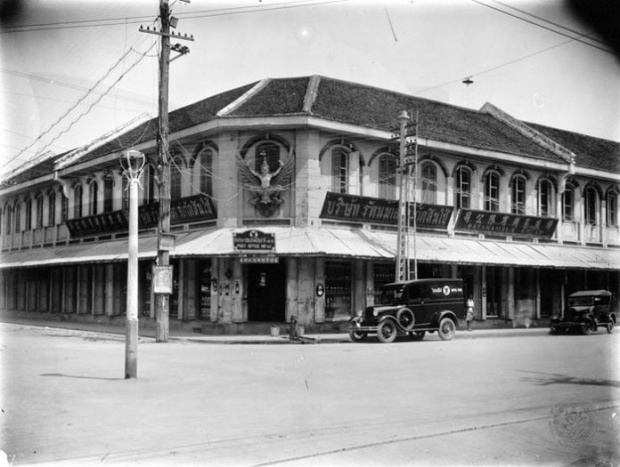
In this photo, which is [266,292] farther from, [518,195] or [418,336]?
[518,195]

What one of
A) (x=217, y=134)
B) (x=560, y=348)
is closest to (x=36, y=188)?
(x=217, y=134)

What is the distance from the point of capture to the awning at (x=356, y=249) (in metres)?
23.0

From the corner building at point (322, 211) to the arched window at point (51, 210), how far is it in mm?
129

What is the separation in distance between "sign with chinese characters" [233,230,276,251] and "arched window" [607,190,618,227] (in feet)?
62.9

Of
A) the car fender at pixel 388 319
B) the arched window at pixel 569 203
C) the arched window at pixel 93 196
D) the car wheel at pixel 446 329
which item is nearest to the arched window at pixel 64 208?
the arched window at pixel 93 196

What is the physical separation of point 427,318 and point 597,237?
15.2m

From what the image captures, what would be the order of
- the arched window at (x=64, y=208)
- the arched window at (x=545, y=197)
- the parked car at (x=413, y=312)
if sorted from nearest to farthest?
the parked car at (x=413, y=312) < the arched window at (x=545, y=197) < the arched window at (x=64, y=208)

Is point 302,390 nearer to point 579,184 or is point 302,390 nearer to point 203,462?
point 203,462

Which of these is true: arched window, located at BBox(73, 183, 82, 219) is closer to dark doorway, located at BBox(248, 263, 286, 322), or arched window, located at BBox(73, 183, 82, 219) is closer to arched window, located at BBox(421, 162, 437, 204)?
dark doorway, located at BBox(248, 263, 286, 322)

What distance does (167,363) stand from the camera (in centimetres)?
1433

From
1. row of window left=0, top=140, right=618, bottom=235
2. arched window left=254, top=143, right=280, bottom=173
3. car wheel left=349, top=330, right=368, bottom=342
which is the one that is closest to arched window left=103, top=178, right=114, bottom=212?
row of window left=0, top=140, right=618, bottom=235

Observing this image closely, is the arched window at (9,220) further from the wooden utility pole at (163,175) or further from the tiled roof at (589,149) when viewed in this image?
the tiled roof at (589,149)

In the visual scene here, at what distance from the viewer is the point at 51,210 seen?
119 feet

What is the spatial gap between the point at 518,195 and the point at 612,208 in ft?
21.9
